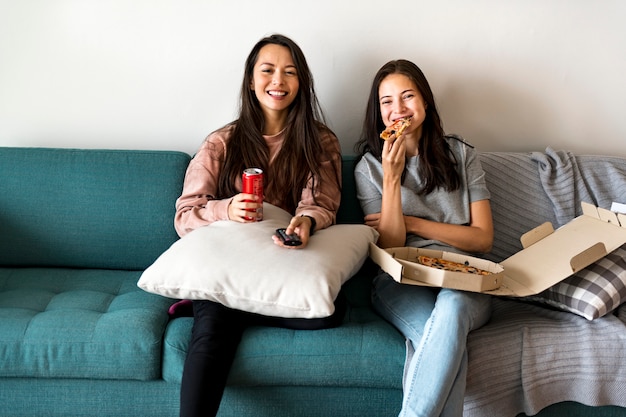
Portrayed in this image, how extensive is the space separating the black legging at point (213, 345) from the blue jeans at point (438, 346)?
226 millimetres

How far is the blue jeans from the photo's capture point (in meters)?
1.75

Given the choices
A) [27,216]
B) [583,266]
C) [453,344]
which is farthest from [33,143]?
[583,266]

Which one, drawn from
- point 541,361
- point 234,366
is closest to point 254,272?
point 234,366

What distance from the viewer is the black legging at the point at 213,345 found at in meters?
1.77

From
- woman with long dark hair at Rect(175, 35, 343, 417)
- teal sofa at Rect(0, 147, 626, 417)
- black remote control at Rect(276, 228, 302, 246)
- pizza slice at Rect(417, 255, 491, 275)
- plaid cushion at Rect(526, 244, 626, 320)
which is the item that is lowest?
teal sofa at Rect(0, 147, 626, 417)

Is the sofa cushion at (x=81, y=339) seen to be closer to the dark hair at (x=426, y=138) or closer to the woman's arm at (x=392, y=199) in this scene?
the woman's arm at (x=392, y=199)

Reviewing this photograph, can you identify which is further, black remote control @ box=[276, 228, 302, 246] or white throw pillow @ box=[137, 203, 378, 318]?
black remote control @ box=[276, 228, 302, 246]

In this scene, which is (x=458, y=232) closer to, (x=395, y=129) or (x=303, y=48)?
(x=395, y=129)

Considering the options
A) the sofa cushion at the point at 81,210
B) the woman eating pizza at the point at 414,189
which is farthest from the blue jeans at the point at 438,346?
the sofa cushion at the point at 81,210

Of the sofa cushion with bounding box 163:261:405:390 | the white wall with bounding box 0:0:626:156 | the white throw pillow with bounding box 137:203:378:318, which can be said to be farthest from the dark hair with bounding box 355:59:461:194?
the sofa cushion with bounding box 163:261:405:390

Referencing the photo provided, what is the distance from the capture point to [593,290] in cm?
199

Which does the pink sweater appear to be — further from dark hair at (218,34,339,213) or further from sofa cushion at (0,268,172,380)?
sofa cushion at (0,268,172,380)

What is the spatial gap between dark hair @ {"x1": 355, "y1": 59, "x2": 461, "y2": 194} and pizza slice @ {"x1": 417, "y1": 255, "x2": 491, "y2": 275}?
1.06 feet

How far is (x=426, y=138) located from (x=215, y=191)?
0.74 m
